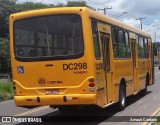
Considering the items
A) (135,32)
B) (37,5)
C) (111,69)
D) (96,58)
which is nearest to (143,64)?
(135,32)

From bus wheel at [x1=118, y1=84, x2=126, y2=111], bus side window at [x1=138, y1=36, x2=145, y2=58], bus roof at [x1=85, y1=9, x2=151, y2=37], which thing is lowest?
bus wheel at [x1=118, y1=84, x2=126, y2=111]

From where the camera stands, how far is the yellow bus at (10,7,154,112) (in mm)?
11797

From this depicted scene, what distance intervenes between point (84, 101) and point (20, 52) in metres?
2.45

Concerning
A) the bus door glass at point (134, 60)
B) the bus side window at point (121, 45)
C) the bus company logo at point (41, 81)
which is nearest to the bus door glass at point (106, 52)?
the bus side window at point (121, 45)

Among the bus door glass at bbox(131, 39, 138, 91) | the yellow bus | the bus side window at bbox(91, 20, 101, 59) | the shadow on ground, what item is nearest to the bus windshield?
the yellow bus

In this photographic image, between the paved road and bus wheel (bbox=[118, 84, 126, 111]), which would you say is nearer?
the paved road

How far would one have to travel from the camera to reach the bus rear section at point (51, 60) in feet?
38.7

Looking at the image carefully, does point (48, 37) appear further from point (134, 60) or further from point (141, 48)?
point (141, 48)

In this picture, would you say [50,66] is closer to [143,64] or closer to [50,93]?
[50,93]

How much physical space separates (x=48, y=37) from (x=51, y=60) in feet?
2.24

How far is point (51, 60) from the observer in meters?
12.1

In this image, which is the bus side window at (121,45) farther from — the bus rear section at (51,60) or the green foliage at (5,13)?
the green foliage at (5,13)

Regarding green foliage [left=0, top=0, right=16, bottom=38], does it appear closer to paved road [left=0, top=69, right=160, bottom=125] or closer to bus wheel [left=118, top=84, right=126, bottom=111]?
paved road [left=0, top=69, right=160, bottom=125]

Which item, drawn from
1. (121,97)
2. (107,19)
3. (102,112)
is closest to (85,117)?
(102,112)
